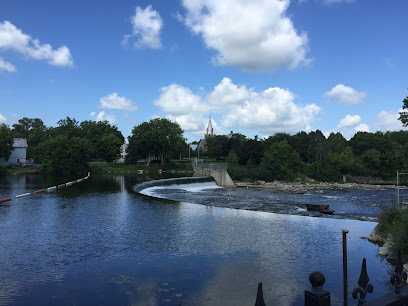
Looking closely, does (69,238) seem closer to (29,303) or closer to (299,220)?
(29,303)

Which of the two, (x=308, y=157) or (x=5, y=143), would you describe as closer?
(x=5, y=143)

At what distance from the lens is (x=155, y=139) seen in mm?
82250

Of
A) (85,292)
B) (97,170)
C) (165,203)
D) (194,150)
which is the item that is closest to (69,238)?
(85,292)

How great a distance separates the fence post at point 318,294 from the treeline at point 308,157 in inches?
1988

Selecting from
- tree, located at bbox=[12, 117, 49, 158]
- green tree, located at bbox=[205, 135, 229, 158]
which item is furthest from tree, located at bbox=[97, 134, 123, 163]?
green tree, located at bbox=[205, 135, 229, 158]

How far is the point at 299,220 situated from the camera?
23.4 meters

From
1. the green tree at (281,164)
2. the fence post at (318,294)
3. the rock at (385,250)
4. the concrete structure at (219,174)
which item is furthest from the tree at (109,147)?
the fence post at (318,294)

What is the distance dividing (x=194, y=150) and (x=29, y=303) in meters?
144

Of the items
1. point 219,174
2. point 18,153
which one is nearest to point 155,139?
point 219,174

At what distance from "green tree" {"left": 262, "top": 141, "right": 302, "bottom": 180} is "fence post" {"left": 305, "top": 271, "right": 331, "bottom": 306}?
2561 inches

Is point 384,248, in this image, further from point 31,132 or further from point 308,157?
point 31,132

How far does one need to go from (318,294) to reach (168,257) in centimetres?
1037

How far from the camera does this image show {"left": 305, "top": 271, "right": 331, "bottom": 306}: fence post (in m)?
4.15

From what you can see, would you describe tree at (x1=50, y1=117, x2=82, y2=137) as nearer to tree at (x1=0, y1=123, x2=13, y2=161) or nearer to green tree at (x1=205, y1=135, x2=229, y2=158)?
tree at (x1=0, y1=123, x2=13, y2=161)
